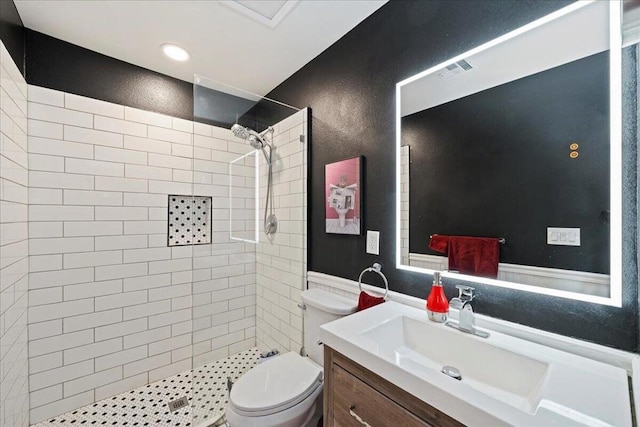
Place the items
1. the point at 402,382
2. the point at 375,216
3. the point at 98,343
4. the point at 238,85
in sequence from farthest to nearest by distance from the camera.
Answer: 1. the point at 238,85
2. the point at 98,343
3. the point at 375,216
4. the point at 402,382

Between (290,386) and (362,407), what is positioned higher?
(362,407)

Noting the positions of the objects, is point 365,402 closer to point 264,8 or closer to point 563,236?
point 563,236

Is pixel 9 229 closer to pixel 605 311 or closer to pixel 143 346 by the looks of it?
pixel 143 346

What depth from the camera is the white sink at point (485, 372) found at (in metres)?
0.60

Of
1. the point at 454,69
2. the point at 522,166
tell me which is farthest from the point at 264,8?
the point at 522,166

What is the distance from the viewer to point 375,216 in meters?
1.53

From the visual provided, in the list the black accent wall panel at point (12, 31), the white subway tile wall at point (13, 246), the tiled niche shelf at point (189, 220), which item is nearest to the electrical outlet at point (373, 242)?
the tiled niche shelf at point (189, 220)

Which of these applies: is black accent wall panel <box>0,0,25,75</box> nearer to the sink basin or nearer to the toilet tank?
the toilet tank

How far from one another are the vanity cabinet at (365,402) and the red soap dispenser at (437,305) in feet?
1.33

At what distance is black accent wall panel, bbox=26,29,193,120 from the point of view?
1.76 meters

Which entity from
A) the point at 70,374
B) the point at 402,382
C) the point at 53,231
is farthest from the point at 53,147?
the point at 402,382

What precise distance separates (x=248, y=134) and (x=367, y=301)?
1570 millimetres

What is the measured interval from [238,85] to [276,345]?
7.53 ft

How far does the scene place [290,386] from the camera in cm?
135
